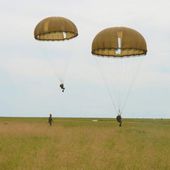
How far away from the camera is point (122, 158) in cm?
1738

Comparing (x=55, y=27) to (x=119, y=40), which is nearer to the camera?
(x=119, y=40)

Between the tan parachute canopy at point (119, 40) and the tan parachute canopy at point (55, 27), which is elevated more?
the tan parachute canopy at point (55, 27)

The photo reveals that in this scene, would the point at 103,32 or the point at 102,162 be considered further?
the point at 103,32

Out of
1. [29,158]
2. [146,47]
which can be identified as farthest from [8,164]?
[146,47]

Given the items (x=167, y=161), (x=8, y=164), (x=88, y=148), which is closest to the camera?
(x=8, y=164)

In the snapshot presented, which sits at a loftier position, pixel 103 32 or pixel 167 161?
pixel 103 32

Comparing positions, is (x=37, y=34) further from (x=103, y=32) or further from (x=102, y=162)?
(x=102, y=162)

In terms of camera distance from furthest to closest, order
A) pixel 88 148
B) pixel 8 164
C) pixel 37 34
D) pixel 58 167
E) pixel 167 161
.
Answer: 1. pixel 37 34
2. pixel 88 148
3. pixel 167 161
4. pixel 8 164
5. pixel 58 167

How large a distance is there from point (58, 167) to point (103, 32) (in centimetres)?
1266

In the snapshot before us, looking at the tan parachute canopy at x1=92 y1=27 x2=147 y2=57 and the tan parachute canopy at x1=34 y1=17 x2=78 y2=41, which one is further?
the tan parachute canopy at x1=34 y1=17 x2=78 y2=41

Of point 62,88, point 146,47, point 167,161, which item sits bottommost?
point 167,161

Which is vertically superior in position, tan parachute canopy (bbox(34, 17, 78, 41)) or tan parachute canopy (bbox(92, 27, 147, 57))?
tan parachute canopy (bbox(34, 17, 78, 41))

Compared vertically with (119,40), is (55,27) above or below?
above

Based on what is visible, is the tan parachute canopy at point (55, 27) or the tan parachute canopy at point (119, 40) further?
the tan parachute canopy at point (55, 27)
